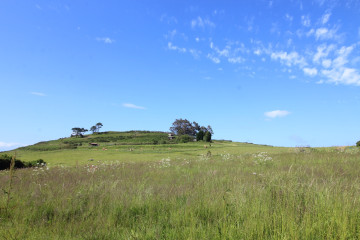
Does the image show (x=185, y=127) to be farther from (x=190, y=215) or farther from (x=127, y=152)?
(x=190, y=215)

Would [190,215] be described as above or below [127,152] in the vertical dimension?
above

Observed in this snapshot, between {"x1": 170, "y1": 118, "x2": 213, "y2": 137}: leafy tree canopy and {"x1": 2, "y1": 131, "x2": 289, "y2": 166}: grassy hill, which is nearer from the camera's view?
{"x1": 2, "y1": 131, "x2": 289, "y2": 166}: grassy hill

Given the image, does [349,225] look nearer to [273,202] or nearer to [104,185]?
[273,202]

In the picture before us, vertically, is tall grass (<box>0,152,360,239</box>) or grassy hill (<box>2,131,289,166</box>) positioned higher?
tall grass (<box>0,152,360,239</box>)

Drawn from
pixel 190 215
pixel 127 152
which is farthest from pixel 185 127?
pixel 190 215

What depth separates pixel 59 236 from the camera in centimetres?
303

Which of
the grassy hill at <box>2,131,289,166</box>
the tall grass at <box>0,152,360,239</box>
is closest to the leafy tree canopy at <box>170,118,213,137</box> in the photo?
the grassy hill at <box>2,131,289,166</box>

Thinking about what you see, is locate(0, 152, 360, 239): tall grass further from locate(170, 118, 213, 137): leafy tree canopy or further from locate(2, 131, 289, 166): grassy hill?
locate(170, 118, 213, 137): leafy tree canopy

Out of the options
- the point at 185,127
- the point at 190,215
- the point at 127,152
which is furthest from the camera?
the point at 185,127

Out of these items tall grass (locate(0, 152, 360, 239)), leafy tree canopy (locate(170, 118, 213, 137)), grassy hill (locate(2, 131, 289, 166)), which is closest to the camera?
tall grass (locate(0, 152, 360, 239))

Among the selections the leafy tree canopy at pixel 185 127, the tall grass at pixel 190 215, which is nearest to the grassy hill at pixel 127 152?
the tall grass at pixel 190 215

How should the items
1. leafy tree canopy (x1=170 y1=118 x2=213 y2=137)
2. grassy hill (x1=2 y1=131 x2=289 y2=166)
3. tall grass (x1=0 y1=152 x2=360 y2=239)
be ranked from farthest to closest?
leafy tree canopy (x1=170 y1=118 x2=213 y2=137)
grassy hill (x1=2 y1=131 x2=289 y2=166)
tall grass (x1=0 y1=152 x2=360 y2=239)

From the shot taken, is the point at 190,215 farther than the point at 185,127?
No

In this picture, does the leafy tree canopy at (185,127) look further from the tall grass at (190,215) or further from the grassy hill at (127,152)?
the tall grass at (190,215)
